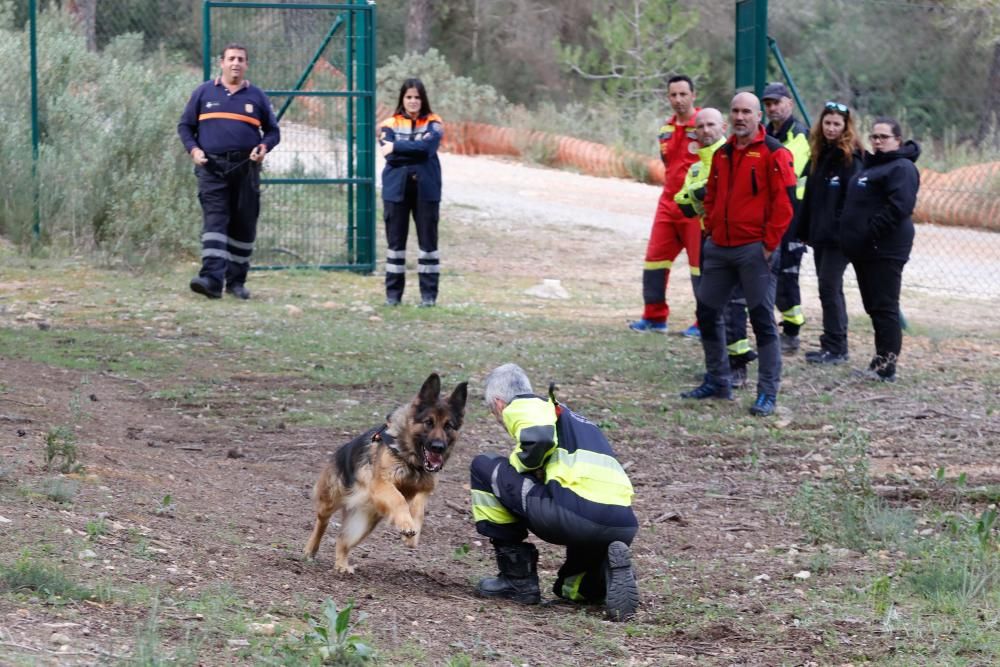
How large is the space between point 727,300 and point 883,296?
5.17 feet

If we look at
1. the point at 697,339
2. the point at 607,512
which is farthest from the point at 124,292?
the point at 607,512

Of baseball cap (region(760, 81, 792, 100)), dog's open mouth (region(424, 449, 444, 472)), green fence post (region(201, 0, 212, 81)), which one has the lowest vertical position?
dog's open mouth (region(424, 449, 444, 472))

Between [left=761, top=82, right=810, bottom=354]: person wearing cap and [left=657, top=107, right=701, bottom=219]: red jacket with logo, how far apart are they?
2.74 ft

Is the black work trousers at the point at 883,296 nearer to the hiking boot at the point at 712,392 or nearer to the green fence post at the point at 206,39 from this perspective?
the hiking boot at the point at 712,392

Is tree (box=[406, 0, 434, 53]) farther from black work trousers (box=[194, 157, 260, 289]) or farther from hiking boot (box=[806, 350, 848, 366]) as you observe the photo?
hiking boot (box=[806, 350, 848, 366])

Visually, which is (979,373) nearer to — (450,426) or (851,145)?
(851,145)

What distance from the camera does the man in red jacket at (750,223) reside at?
8664 mm

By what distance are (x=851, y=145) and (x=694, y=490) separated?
13.6 feet

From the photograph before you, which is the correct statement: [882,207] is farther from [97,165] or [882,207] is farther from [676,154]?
[97,165]

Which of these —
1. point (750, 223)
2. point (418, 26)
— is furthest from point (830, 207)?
point (418, 26)

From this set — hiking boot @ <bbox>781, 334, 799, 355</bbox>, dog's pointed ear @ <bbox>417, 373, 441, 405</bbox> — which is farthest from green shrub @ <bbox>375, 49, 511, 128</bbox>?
dog's pointed ear @ <bbox>417, 373, 441, 405</bbox>

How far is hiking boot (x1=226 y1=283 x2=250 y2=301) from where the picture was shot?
1297cm

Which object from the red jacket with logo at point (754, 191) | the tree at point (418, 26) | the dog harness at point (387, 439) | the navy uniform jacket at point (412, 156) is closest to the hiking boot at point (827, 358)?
the red jacket with logo at point (754, 191)

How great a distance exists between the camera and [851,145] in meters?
10.4
